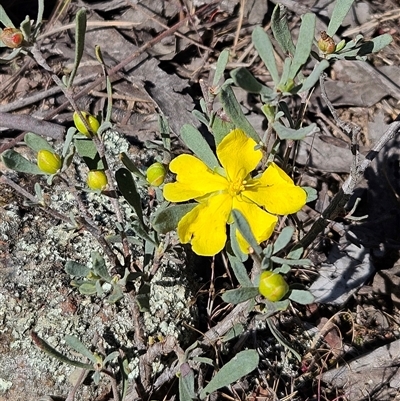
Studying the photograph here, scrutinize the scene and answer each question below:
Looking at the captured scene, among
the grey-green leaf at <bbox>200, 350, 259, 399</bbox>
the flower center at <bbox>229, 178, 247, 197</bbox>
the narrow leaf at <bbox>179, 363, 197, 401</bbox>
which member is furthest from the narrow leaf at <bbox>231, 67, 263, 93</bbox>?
the narrow leaf at <bbox>179, 363, 197, 401</bbox>

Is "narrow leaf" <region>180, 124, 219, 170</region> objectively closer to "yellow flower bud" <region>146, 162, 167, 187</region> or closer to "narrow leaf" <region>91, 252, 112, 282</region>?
"yellow flower bud" <region>146, 162, 167, 187</region>

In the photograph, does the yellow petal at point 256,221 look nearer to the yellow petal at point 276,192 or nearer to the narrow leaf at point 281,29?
the yellow petal at point 276,192

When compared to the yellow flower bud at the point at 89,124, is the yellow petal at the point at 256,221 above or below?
below

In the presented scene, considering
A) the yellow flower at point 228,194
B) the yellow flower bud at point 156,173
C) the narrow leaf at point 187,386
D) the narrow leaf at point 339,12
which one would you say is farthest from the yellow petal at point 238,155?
the narrow leaf at point 187,386

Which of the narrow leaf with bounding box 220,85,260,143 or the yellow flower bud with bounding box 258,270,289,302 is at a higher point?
the narrow leaf with bounding box 220,85,260,143

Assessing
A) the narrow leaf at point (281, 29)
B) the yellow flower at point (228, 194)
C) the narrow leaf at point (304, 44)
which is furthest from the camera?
the yellow flower at point (228, 194)

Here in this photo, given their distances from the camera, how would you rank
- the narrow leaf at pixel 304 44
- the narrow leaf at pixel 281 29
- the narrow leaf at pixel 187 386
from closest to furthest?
the narrow leaf at pixel 304 44, the narrow leaf at pixel 281 29, the narrow leaf at pixel 187 386
